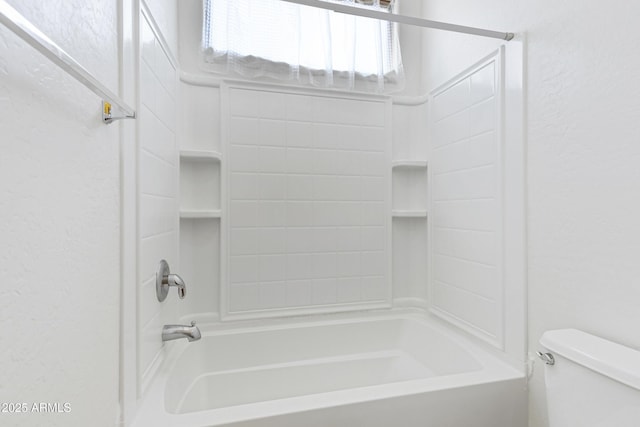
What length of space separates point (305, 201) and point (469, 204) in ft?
2.79

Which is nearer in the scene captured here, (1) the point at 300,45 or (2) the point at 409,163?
(1) the point at 300,45

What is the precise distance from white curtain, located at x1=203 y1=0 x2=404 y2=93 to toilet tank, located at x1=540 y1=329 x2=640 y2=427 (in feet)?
5.08

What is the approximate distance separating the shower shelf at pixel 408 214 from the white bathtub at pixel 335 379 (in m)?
0.60

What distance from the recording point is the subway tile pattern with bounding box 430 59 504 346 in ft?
4.47

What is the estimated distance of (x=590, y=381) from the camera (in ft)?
2.77

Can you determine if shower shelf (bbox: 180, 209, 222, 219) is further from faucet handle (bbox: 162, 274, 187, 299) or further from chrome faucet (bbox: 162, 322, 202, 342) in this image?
chrome faucet (bbox: 162, 322, 202, 342)

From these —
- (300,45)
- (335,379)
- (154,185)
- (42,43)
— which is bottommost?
(335,379)

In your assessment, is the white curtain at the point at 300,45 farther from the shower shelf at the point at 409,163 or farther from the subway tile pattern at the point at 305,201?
the shower shelf at the point at 409,163

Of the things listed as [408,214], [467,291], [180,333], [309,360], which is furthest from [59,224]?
[408,214]

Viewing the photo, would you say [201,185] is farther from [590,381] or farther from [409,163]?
[590,381]

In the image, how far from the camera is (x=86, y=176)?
714mm

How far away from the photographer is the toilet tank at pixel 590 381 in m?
0.76

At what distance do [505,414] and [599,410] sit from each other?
44 cm

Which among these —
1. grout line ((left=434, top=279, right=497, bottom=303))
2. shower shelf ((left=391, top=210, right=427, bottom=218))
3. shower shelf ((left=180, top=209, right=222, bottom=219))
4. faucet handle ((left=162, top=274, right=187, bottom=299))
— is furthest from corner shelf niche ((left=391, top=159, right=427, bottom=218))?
faucet handle ((left=162, top=274, right=187, bottom=299))
